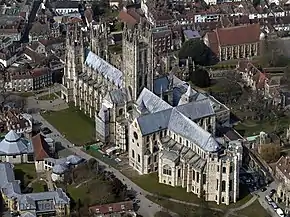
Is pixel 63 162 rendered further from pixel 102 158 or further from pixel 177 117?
pixel 177 117

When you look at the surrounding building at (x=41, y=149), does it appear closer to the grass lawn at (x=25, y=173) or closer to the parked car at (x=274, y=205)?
the grass lawn at (x=25, y=173)

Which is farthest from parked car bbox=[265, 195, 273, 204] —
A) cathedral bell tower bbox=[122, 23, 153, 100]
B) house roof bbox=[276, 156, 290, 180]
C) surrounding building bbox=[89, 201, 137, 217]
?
cathedral bell tower bbox=[122, 23, 153, 100]

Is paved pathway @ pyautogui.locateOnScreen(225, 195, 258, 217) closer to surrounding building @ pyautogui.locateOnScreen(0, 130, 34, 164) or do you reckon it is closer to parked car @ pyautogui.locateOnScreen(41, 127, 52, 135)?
surrounding building @ pyautogui.locateOnScreen(0, 130, 34, 164)

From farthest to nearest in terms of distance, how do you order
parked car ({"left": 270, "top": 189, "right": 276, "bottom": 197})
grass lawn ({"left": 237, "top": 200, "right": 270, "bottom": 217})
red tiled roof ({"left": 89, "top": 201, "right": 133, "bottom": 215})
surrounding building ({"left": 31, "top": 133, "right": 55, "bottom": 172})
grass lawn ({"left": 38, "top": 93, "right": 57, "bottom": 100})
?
1. grass lawn ({"left": 38, "top": 93, "right": 57, "bottom": 100})
2. surrounding building ({"left": 31, "top": 133, "right": 55, "bottom": 172})
3. parked car ({"left": 270, "top": 189, "right": 276, "bottom": 197})
4. grass lawn ({"left": 237, "top": 200, "right": 270, "bottom": 217})
5. red tiled roof ({"left": 89, "top": 201, "right": 133, "bottom": 215})

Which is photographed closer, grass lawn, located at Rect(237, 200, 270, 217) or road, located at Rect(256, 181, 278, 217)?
grass lawn, located at Rect(237, 200, 270, 217)

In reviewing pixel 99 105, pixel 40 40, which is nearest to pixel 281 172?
pixel 99 105

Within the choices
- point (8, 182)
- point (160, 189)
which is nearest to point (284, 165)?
point (160, 189)

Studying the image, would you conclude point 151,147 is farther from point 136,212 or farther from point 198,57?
point 198,57

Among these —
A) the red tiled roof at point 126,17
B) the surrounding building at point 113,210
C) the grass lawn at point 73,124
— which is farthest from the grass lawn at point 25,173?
the red tiled roof at point 126,17
